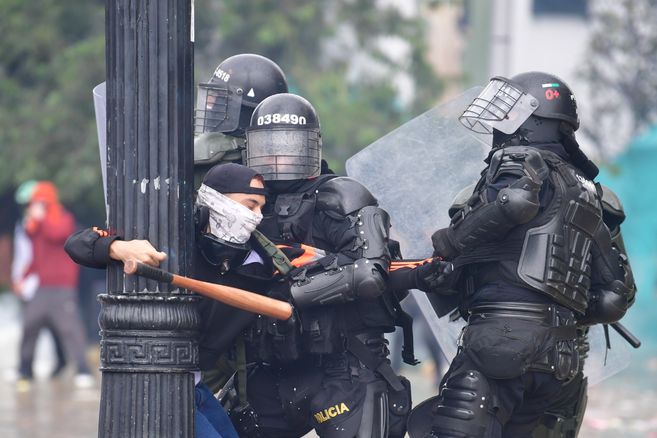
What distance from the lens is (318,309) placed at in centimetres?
598

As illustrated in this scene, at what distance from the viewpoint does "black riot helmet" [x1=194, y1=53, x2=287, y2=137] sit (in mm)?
6633

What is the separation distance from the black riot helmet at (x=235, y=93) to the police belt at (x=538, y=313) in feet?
4.72

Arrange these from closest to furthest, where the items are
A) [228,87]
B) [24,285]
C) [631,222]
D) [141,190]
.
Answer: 1. [141,190]
2. [228,87]
3. [24,285]
4. [631,222]

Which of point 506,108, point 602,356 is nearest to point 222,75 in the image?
point 506,108

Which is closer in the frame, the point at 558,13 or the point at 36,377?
the point at 36,377

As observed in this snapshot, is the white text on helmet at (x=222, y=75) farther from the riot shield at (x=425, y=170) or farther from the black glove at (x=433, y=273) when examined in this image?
the black glove at (x=433, y=273)

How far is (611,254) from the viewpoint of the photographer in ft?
20.1

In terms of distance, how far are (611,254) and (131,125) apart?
212cm

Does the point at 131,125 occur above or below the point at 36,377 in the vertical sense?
above

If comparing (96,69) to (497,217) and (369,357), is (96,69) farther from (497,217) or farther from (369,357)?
(497,217)

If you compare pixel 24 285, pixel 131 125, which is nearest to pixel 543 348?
pixel 131 125

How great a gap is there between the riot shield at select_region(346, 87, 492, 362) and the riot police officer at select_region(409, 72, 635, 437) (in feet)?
2.34

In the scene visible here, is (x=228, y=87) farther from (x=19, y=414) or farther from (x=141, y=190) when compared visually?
(x=19, y=414)

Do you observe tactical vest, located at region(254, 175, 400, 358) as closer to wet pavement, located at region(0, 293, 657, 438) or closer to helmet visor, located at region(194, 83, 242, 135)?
helmet visor, located at region(194, 83, 242, 135)
